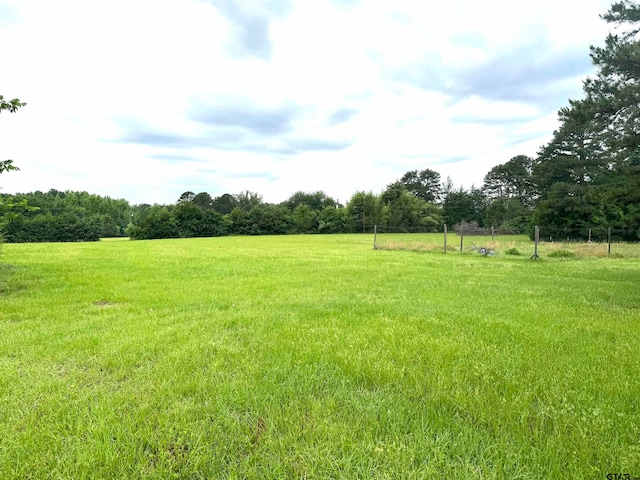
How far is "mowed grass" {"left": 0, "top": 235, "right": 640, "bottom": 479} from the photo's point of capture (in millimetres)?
1747

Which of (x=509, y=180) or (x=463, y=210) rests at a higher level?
(x=509, y=180)

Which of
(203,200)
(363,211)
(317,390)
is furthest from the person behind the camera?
(203,200)

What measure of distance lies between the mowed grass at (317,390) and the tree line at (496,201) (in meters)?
5.12

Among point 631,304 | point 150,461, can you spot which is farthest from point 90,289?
point 631,304

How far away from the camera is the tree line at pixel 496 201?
8.35m

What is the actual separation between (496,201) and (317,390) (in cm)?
6507

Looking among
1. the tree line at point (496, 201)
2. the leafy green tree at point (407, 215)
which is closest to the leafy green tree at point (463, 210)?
the tree line at point (496, 201)

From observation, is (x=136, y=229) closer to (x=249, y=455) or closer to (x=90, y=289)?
(x=90, y=289)

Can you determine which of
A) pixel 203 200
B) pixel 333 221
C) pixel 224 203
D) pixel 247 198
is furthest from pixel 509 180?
pixel 203 200

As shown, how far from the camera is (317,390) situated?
98.1 inches

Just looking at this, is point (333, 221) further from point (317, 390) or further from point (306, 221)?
point (317, 390)

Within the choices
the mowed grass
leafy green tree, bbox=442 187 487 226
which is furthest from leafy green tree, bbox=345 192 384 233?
the mowed grass

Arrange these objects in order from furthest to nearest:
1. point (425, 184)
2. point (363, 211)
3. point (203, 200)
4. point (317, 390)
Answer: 1. point (425, 184)
2. point (203, 200)
3. point (363, 211)
4. point (317, 390)

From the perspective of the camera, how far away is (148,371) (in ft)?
9.14
